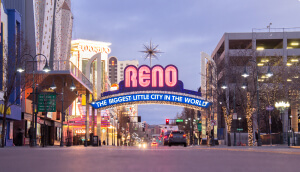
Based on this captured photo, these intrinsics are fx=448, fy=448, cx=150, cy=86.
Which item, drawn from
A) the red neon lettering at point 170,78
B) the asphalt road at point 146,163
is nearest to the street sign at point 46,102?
the red neon lettering at point 170,78

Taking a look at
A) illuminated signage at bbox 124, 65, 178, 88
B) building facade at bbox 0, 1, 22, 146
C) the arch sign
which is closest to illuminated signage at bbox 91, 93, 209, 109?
the arch sign

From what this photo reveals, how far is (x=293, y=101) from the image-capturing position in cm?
5706

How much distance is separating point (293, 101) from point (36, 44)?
32880 mm

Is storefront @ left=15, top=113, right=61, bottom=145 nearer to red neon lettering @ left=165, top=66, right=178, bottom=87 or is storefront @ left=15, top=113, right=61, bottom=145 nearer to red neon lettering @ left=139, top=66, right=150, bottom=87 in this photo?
red neon lettering @ left=139, top=66, right=150, bottom=87

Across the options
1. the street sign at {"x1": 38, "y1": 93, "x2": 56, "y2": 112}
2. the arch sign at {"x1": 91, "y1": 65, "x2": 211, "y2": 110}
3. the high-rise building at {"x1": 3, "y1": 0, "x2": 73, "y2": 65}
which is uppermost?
the high-rise building at {"x1": 3, "y1": 0, "x2": 73, "y2": 65}

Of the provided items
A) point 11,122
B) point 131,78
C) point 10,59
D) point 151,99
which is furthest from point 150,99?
point 10,59

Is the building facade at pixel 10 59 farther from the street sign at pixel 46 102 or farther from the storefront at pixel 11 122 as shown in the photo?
the street sign at pixel 46 102

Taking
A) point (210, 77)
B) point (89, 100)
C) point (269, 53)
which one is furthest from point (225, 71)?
point (269, 53)

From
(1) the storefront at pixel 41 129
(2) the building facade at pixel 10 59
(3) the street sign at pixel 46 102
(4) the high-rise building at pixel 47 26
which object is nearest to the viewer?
(2) the building facade at pixel 10 59

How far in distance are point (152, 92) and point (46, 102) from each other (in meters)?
14.0

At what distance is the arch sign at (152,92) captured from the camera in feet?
180

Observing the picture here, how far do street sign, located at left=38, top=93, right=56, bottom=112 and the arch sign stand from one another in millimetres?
8353

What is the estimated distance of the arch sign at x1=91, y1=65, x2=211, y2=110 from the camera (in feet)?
180

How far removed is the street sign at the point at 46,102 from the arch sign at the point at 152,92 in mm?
8353
